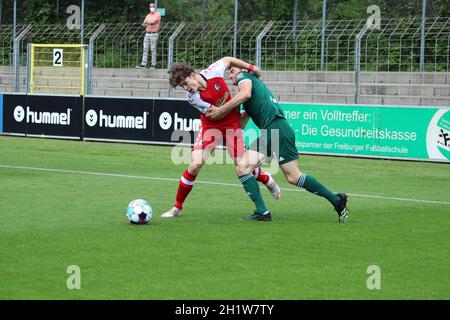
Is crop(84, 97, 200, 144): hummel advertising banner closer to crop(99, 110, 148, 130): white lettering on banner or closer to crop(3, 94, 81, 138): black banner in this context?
crop(99, 110, 148, 130): white lettering on banner

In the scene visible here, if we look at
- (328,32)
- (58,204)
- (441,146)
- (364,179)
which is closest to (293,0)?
(328,32)

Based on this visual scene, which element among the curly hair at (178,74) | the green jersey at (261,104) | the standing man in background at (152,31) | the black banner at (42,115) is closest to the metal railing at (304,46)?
the standing man in background at (152,31)

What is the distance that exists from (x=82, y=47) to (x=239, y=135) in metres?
17.9

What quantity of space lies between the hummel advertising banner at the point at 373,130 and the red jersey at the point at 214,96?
31.0 ft

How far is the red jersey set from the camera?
1196 cm

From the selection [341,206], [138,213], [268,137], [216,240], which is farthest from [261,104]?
[216,240]

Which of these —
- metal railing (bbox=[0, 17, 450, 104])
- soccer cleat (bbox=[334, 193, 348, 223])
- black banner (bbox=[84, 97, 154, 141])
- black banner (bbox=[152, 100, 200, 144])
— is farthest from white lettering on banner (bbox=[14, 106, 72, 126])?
soccer cleat (bbox=[334, 193, 348, 223])

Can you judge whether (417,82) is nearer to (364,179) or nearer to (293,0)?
(293,0)

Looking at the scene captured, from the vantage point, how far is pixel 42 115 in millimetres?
27281

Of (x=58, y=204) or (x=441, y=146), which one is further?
(x=441, y=146)

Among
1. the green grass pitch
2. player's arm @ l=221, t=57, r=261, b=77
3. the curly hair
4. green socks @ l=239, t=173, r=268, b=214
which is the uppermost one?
player's arm @ l=221, t=57, r=261, b=77

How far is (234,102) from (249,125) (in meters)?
11.5

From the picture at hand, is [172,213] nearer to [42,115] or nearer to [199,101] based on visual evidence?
[199,101]

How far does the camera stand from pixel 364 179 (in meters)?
17.9
